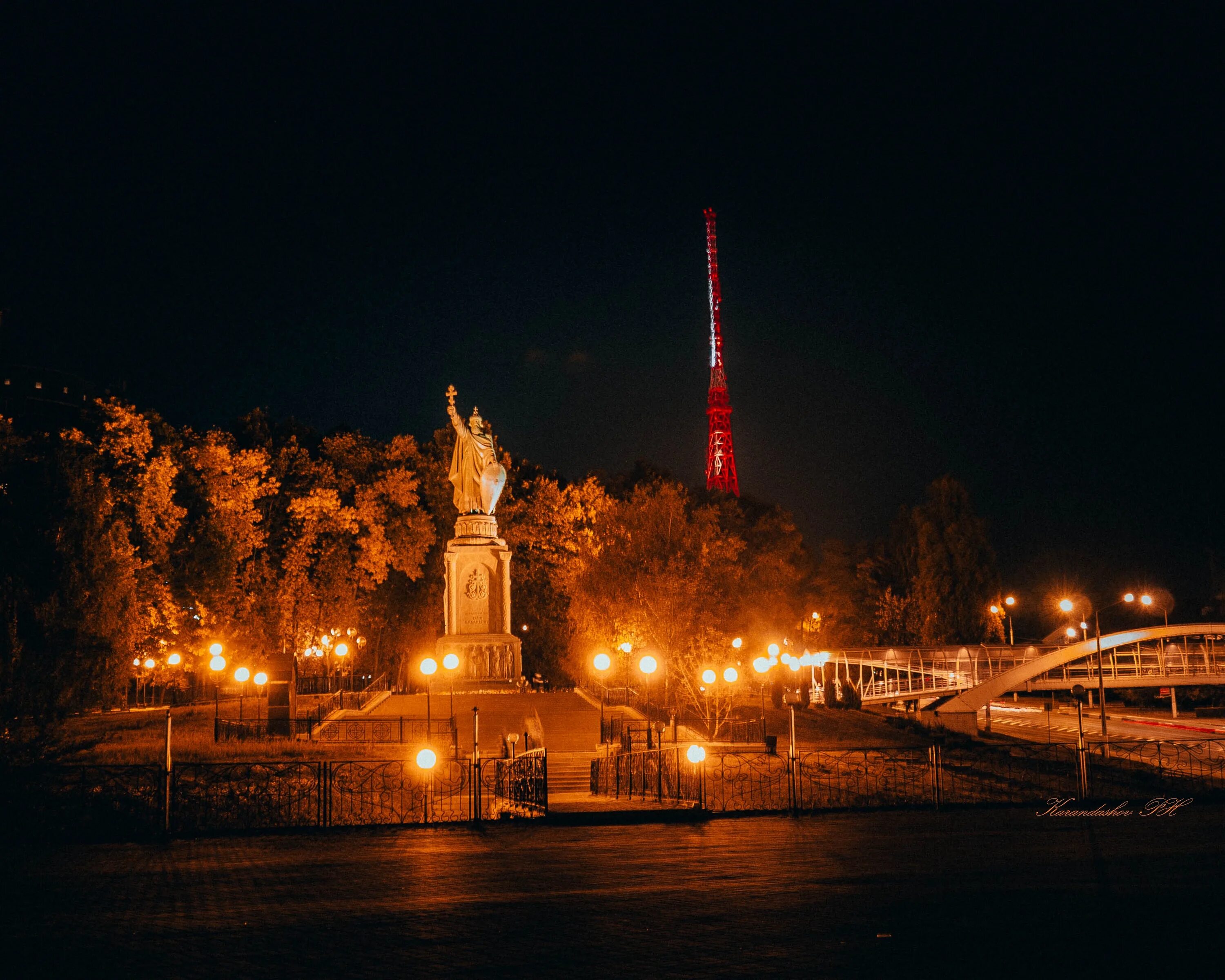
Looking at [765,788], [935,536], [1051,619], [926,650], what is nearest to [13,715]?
[765,788]

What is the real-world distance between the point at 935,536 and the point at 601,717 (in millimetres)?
40929

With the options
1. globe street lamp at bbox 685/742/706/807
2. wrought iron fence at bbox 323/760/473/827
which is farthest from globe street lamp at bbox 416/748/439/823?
globe street lamp at bbox 685/742/706/807

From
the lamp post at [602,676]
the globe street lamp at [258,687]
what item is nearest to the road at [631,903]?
the lamp post at [602,676]

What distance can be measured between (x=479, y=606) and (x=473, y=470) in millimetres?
5561

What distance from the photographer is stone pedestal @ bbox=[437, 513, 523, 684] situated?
3891cm

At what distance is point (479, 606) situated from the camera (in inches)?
1577

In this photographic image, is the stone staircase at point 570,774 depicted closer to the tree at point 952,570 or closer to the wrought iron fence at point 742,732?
the wrought iron fence at point 742,732

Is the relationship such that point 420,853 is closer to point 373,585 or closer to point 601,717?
point 601,717

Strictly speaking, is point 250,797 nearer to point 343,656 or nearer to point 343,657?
point 343,656

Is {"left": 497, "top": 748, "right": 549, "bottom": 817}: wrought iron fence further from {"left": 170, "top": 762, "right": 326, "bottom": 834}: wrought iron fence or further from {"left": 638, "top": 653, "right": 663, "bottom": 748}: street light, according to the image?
{"left": 170, "top": 762, "right": 326, "bottom": 834}: wrought iron fence

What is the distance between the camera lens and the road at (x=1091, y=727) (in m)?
41.3

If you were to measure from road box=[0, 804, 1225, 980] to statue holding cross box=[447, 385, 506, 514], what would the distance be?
2552 cm

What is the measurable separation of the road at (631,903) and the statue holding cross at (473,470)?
25515mm

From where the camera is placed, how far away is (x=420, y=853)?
48.1 feet
